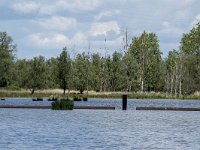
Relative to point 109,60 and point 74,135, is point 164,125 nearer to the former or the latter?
point 74,135

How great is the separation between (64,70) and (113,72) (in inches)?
603

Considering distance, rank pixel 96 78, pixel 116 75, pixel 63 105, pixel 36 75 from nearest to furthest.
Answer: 1. pixel 63 105
2. pixel 36 75
3. pixel 96 78
4. pixel 116 75

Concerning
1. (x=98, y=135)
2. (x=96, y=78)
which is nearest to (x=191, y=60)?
(x=96, y=78)

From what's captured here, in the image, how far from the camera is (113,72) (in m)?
161

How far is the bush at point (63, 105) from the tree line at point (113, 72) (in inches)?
2484

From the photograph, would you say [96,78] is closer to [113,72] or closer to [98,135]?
[113,72]

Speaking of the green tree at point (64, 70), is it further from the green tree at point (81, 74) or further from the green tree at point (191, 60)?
the green tree at point (191, 60)

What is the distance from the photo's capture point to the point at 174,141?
139 feet

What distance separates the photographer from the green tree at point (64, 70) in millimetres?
149375

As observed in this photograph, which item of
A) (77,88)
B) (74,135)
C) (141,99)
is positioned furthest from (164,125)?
(77,88)

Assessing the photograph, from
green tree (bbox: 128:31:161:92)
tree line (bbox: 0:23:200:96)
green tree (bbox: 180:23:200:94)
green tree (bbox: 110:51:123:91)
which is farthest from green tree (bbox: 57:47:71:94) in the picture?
green tree (bbox: 180:23:200:94)

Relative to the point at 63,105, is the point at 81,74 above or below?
above

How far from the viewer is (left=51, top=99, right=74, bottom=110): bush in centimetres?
7788

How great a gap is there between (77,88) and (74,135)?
103105mm
